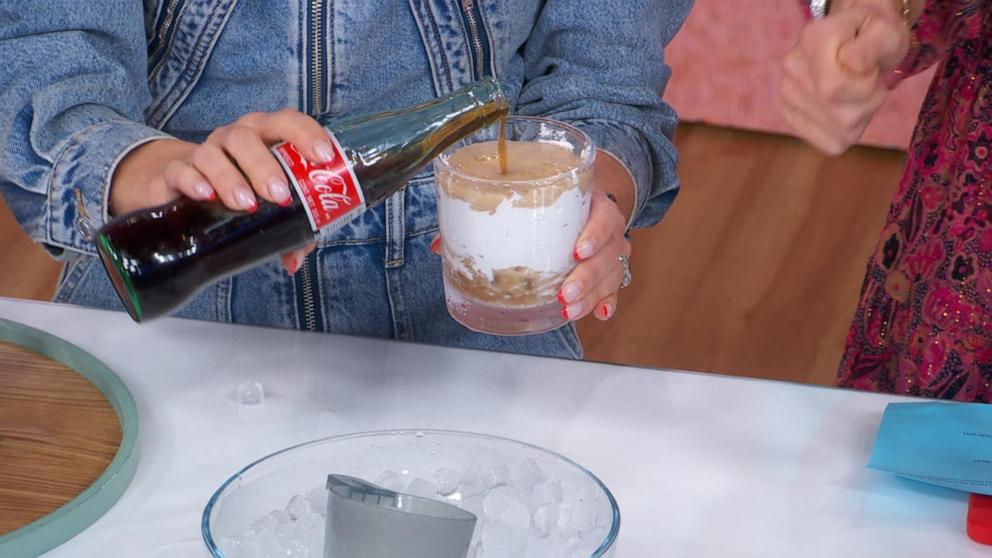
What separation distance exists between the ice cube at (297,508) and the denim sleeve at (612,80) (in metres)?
0.49

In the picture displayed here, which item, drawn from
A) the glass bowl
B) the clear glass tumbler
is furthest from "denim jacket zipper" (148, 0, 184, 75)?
the glass bowl

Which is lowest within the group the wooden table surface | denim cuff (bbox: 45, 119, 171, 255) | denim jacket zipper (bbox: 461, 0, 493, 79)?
the wooden table surface

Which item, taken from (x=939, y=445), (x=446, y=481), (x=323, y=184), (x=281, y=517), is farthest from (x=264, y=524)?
(x=939, y=445)

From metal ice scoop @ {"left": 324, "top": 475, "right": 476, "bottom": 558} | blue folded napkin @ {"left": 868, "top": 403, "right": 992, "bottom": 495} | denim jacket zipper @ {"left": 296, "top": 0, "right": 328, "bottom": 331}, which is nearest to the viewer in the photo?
metal ice scoop @ {"left": 324, "top": 475, "right": 476, "bottom": 558}

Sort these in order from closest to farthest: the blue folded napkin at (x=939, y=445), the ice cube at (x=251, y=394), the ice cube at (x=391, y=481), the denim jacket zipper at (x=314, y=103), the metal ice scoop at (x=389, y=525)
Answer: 1. the metal ice scoop at (x=389, y=525)
2. the ice cube at (x=391, y=481)
3. the blue folded napkin at (x=939, y=445)
4. the ice cube at (x=251, y=394)
5. the denim jacket zipper at (x=314, y=103)

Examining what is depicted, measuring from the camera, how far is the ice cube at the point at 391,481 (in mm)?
728

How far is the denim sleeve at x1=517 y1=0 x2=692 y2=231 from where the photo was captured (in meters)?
A: 1.13

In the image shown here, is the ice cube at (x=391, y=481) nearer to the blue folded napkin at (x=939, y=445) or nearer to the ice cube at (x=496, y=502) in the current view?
the ice cube at (x=496, y=502)

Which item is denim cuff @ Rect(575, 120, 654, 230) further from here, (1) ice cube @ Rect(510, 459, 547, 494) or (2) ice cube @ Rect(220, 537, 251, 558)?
(2) ice cube @ Rect(220, 537, 251, 558)

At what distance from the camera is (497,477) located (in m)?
0.75

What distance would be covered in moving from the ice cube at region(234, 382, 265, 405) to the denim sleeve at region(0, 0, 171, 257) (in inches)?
6.8

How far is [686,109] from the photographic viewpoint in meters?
3.20

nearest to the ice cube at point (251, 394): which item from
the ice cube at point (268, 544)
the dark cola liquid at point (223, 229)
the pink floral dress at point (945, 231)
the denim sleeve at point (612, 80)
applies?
the dark cola liquid at point (223, 229)

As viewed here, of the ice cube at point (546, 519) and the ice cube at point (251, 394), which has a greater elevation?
the ice cube at point (546, 519)
